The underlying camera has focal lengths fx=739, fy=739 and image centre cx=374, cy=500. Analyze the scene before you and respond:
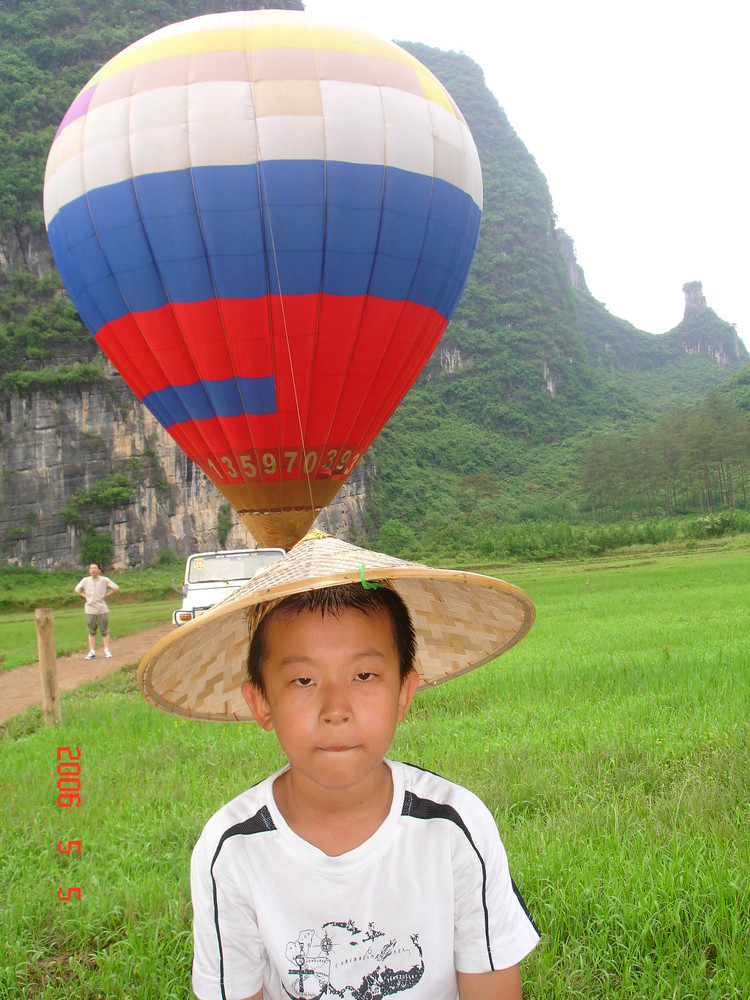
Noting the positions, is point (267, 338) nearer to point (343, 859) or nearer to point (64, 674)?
point (64, 674)

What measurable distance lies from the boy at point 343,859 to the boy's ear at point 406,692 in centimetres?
10

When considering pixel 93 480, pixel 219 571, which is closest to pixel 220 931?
pixel 219 571

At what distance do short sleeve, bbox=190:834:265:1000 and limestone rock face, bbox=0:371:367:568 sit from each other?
1616 inches

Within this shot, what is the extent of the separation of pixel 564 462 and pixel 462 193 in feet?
249

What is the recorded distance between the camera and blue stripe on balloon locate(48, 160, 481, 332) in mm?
7992

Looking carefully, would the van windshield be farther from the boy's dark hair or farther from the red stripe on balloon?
the boy's dark hair

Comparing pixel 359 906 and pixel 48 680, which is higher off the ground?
pixel 359 906

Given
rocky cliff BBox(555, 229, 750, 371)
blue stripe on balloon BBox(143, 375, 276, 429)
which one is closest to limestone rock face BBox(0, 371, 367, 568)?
blue stripe on balloon BBox(143, 375, 276, 429)

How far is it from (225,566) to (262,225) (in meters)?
4.88

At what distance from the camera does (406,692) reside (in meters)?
1.67

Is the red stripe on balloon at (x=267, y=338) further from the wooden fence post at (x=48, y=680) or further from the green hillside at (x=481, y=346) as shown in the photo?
the green hillside at (x=481, y=346)

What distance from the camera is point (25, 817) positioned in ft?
11.8

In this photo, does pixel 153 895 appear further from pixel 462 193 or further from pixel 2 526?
pixel 2 526
